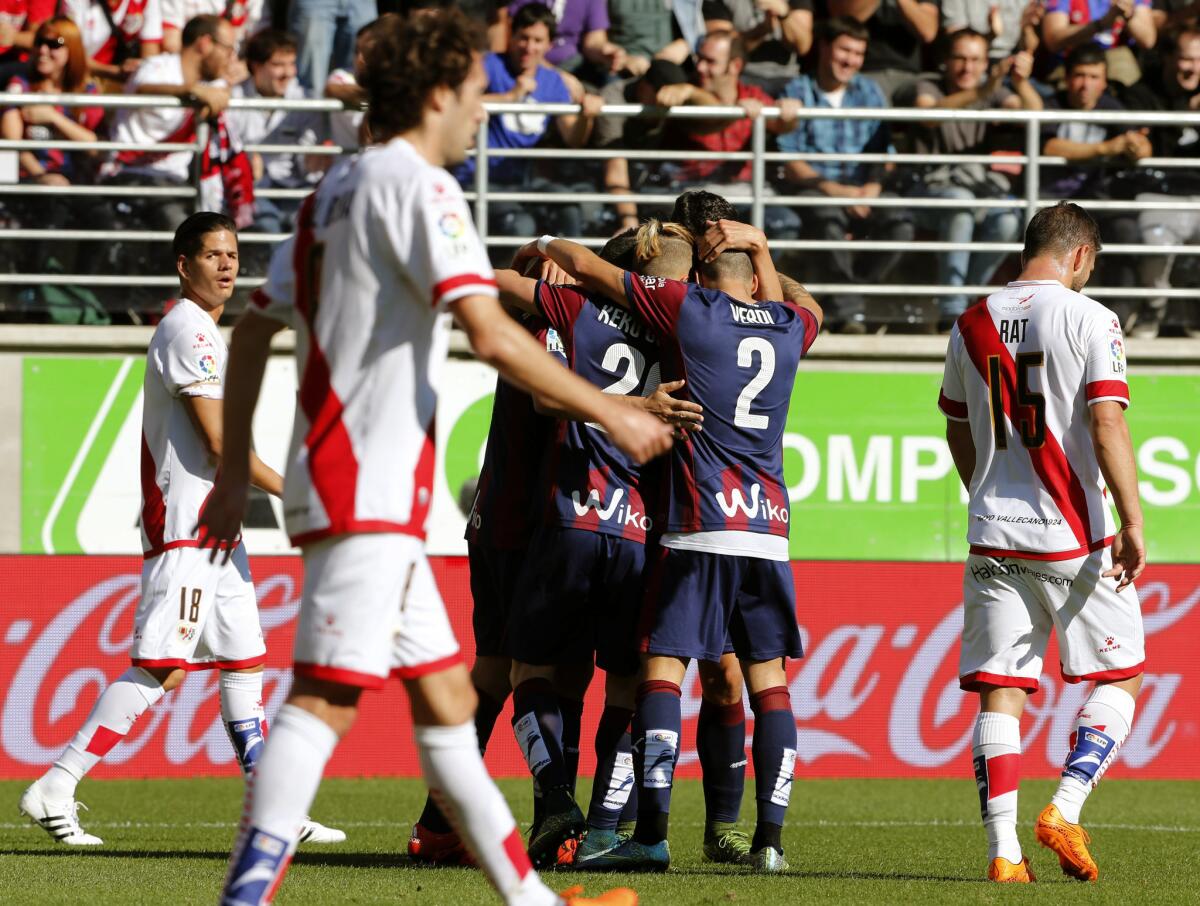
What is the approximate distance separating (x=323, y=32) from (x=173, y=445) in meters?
6.84

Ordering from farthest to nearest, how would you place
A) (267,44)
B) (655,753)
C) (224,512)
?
(267,44) → (655,753) → (224,512)

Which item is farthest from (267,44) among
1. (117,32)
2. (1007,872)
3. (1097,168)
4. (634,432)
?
(634,432)

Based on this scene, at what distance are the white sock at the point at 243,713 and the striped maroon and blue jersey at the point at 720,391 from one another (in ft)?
6.02

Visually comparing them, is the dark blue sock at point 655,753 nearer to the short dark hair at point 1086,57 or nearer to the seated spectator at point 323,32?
the seated spectator at point 323,32

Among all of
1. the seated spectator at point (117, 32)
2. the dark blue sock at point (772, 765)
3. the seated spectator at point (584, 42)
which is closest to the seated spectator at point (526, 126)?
the seated spectator at point (584, 42)

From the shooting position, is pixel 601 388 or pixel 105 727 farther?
pixel 105 727

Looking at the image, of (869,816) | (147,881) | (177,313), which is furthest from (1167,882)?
(177,313)

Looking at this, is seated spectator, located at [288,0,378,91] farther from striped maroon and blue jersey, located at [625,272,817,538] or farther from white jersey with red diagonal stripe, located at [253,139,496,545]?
white jersey with red diagonal stripe, located at [253,139,496,545]

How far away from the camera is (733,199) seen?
12.0 metres

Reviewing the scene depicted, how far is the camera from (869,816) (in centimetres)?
834

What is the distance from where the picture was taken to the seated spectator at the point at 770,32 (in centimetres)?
1270

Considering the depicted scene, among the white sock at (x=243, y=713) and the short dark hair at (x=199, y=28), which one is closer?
the white sock at (x=243, y=713)

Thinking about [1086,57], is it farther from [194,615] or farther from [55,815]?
[55,815]

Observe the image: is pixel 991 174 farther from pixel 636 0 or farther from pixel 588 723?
pixel 588 723
